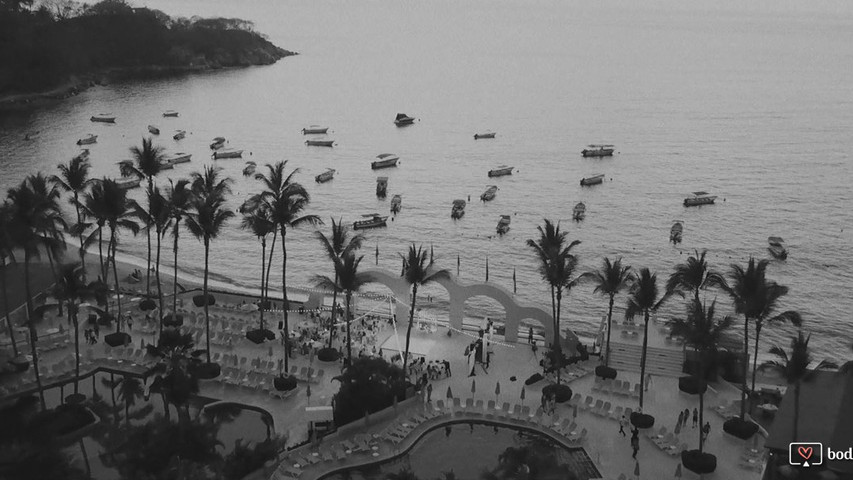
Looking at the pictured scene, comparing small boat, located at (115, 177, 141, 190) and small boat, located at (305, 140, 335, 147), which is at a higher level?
small boat, located at (305, 140, 335, 147)

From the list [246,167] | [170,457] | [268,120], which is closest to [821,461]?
[170,457]

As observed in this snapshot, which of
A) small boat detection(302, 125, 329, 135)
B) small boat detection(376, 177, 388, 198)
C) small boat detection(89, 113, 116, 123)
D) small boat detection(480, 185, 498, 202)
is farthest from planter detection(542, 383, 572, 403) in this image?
small boat detection(89, 113, 116, 123)

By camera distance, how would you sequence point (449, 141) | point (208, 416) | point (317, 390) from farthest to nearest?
1. point (449, 141)
2. point (317, 390)
3. point (208, 416)

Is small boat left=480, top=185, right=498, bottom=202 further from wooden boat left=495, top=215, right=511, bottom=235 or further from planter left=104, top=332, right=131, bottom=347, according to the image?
planter left=104, top=332, right=131, bottom=347

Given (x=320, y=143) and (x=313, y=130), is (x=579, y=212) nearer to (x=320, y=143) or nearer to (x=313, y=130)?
(x=320, y=143)

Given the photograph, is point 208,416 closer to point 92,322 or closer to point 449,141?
point 92,322
